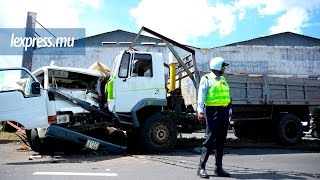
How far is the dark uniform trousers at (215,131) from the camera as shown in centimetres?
586

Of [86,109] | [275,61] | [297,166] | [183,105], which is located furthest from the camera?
[275,61]

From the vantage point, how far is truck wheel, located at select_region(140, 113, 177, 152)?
29.9ft

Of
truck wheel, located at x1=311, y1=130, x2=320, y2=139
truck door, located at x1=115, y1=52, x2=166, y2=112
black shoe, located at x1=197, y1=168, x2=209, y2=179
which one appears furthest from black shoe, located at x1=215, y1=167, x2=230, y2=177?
truck wheel, located at x1=311, y1=130, x2=320, y2=139

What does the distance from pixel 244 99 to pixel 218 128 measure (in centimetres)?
494

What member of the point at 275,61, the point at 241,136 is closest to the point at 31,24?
the point at 275,61

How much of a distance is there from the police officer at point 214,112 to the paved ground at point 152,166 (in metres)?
0.37

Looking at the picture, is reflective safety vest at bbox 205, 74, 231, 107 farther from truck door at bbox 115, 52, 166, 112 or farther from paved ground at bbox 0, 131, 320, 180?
truck door at bbox 115, 52, 166, 112

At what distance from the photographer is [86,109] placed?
29.0ft

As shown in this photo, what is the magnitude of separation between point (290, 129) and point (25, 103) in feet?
25.2

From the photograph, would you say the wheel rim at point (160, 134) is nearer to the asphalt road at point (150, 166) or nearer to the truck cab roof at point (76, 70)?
the asphalt road at point (150, 166)

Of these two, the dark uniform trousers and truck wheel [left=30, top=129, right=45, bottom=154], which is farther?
truck wheel [left=30, top=129, right=45, bottom=154]

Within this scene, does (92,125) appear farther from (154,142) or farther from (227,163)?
(227,163)

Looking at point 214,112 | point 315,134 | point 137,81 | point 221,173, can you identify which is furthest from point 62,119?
point 315,134

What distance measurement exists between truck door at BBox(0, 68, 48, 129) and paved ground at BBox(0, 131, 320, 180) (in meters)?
0.87
